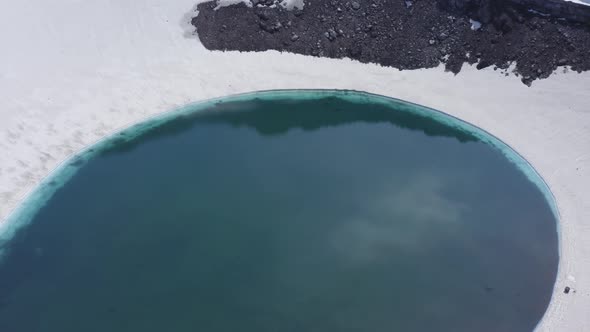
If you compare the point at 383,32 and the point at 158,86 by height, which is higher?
the point at 383,32

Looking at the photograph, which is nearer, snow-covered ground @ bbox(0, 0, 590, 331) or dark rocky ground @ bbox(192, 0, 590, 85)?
snow-covered ground @ bbox(0, 0, 590, 331)

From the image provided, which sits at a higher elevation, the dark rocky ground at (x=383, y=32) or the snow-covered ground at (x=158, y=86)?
the dark rocky ground at (x=383, y=32)

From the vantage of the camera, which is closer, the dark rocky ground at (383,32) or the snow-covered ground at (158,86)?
the snow-covered ground at (158,86)

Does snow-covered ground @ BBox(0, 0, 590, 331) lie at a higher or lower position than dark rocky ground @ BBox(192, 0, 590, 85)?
lower

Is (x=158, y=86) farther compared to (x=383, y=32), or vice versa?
(x=383, y=32)
